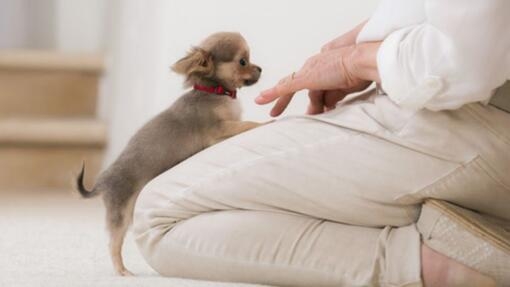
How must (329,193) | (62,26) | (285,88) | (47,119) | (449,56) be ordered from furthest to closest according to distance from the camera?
(62,26) < (47,119) < (285,88) < (329,193) < (449,56)

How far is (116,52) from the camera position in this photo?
312 cm

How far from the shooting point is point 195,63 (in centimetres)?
157

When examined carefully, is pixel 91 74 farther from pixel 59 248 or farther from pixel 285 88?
pixel 285 88

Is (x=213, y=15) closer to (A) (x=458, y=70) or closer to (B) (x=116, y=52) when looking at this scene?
(B) (x=116, y=52)

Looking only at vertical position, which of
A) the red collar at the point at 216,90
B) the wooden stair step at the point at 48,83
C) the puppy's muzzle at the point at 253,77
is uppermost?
the puppy's muzzle at the point at 253,77

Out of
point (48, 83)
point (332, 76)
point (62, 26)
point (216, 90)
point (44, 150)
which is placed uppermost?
point (332, 76)

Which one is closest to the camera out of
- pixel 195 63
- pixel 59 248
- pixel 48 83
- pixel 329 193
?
pixel 329 193

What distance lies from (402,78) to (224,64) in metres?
0.52

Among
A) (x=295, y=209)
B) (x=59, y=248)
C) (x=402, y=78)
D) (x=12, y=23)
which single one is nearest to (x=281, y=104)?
(x=295, y=209)

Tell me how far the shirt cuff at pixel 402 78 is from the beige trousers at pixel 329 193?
0.19 ft

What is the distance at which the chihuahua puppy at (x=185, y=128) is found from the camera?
149 cm

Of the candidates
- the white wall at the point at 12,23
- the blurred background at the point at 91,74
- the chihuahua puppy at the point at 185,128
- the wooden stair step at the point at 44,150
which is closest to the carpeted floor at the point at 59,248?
the blurred background at the point at 91,74

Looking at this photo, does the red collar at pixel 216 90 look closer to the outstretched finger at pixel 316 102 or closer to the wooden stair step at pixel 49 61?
the outstretched finger at pixel 316 102

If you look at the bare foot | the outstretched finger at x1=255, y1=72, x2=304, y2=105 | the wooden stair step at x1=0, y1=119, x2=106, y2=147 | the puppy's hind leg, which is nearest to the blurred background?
the wooden stair step at x1=0, y1=119, x2=106, y2=147
